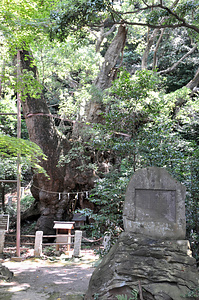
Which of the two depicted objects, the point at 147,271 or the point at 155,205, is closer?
the point at 147,271

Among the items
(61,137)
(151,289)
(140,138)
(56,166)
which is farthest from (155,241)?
(61,137)

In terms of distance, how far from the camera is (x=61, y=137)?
37.6 feet

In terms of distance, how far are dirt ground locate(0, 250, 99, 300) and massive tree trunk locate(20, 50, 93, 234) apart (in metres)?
2.65

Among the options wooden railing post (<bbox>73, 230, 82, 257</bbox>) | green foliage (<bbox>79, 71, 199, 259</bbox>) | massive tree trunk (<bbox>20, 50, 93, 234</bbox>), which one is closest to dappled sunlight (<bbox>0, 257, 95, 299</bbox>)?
wooden railing post (<bbox>73, 230, 82, 257</bbox>)

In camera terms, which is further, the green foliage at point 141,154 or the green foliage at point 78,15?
the green foliage at point 141,154

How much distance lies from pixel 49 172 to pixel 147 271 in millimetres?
7271

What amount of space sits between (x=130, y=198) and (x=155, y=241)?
84 cm

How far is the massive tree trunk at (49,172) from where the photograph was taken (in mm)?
10453

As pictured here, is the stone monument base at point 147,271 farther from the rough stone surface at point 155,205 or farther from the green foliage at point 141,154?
the green foliage at point 141,154

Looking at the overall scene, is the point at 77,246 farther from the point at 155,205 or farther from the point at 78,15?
the point at 78,15

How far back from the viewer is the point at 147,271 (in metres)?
4.10

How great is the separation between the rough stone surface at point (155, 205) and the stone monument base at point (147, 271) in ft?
0.59

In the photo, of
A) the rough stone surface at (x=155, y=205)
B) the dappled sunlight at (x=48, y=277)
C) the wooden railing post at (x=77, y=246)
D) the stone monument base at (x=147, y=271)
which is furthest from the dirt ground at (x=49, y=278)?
the rough stone surface at (x=155, y=205)

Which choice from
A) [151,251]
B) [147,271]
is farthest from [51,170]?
[147,271]
